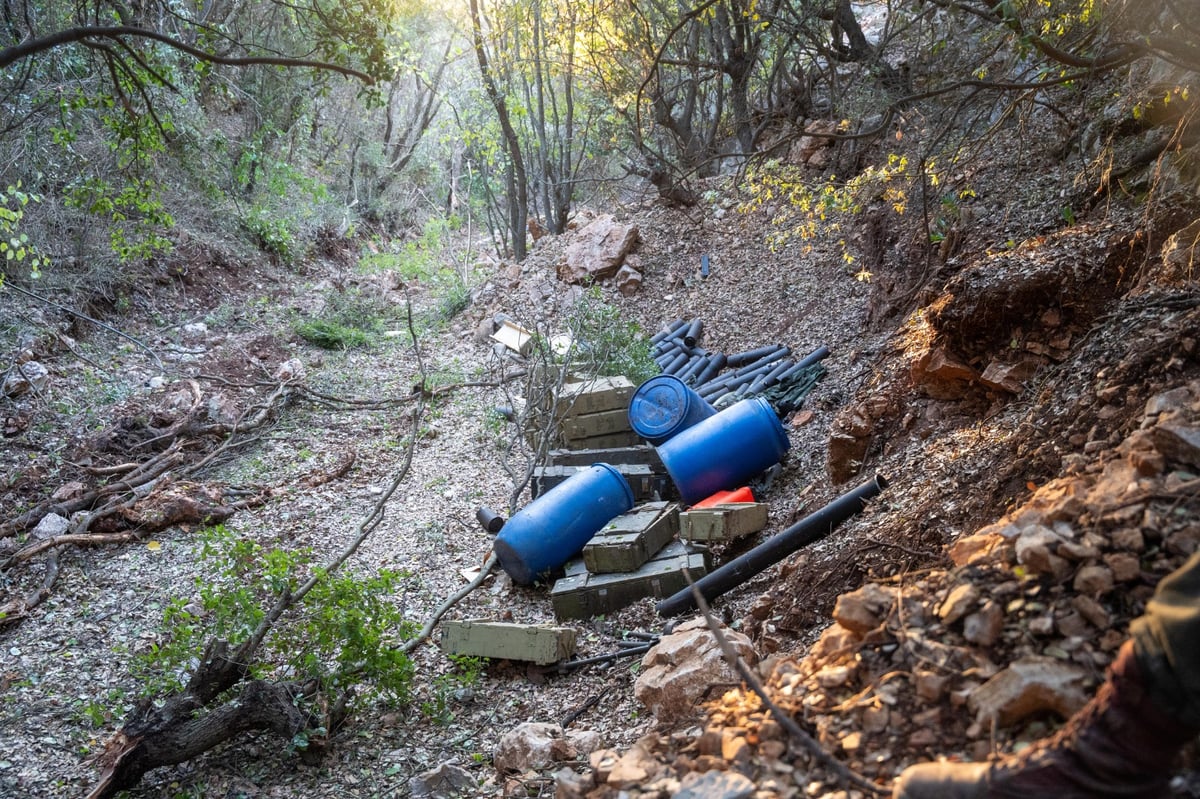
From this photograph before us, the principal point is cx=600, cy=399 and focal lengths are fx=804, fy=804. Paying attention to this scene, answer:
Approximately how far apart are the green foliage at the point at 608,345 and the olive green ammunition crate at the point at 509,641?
373cm

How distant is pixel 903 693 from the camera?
7.11ft

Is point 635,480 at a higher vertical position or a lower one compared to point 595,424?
lower

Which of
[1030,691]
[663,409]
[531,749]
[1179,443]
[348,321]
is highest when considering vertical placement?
[348,321]

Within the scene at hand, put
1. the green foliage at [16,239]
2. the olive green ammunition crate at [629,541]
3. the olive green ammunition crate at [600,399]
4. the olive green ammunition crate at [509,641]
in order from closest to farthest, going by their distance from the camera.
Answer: the olive green ammunition crate at [509,641]
the olive green ammunition crate at [629,541]
the green foliage at [16,239]
the olive green ammunition crate at [600,399]

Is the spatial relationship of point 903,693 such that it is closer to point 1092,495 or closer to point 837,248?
point 1092,495

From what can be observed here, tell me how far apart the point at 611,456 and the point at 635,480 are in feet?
1.31

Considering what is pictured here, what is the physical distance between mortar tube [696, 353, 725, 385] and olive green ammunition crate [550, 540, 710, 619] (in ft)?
13.1

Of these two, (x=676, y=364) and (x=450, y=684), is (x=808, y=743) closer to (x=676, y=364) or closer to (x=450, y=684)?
(x=450, y=684)

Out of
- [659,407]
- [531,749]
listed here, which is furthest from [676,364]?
[531,749]

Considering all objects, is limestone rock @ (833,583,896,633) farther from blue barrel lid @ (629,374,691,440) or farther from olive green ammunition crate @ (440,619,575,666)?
blue barrel lid @ (629,374,691,440)

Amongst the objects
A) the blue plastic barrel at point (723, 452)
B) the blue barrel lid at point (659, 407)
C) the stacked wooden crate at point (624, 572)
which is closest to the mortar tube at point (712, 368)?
the blue barrel lid at point (659, 407)

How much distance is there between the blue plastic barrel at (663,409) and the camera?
6.50 m

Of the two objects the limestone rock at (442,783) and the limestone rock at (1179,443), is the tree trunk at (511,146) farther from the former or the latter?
the limestone rock at (1179,443)

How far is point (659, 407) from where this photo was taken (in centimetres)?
661
